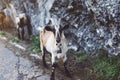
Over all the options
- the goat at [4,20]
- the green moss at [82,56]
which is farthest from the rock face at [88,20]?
the goat at [4,20]

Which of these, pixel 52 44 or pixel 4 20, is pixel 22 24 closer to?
pixel 4 20

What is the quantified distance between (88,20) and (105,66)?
1.47m

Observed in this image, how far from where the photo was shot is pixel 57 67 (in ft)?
23.3

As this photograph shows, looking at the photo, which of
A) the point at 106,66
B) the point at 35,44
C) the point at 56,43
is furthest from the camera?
the point at 35,44

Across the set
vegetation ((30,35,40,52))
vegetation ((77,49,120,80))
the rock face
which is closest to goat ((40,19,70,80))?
vegetation ((77,49,120,80))

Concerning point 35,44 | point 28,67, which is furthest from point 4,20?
point 28,67

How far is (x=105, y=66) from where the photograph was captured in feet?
22.0

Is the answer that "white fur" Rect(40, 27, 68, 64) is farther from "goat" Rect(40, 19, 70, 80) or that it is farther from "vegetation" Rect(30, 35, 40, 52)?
"vegetation" Rect(30, 35, 40, 52)

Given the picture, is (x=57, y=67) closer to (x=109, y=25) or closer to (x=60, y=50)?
(x=60, y=50)

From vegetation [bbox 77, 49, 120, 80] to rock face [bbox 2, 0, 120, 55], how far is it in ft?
0.57

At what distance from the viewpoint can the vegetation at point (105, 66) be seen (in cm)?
641

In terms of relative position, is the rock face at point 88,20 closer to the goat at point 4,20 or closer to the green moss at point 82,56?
the green moss at point 82,56

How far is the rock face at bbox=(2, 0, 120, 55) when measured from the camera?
6523 millimetres

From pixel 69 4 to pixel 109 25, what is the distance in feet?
5.31
